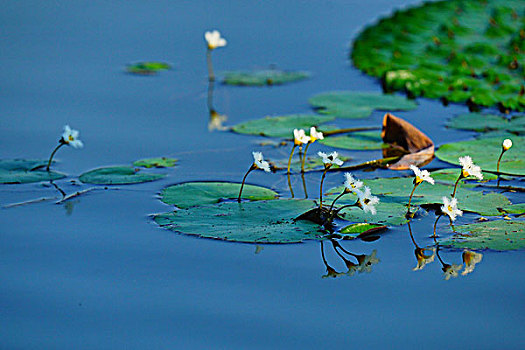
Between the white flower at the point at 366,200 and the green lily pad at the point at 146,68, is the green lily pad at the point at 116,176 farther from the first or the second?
the green lily pad at the point at 146,68

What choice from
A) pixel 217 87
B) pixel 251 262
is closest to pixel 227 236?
pixel 251 262

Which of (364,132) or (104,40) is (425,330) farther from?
(104,40)

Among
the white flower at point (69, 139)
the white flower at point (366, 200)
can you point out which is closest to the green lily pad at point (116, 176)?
the white flower at point (69, 139)

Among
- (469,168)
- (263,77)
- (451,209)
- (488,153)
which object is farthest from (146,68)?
(451,209)

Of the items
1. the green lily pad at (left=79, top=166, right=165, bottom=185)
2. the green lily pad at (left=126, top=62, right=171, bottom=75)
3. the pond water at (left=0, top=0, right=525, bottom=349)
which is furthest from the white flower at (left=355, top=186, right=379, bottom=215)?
the green lily pad at (left=126, top=62, right=171, bottom=75)

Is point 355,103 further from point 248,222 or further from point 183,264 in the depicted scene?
point 183,264

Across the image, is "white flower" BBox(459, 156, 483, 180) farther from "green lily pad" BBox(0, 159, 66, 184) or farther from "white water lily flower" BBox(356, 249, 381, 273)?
"green lily pad" BBox(0, 159, 66, 184)
